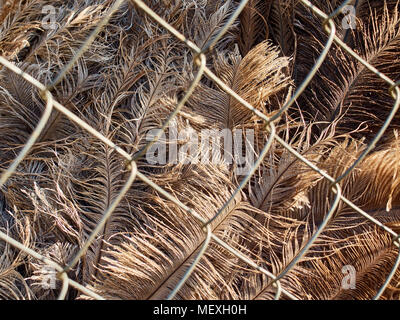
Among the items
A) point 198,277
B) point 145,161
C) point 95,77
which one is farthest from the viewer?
point 95,77

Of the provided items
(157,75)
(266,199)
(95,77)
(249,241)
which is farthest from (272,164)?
(95,77)

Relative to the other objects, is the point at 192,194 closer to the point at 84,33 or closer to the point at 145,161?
the point at 145,161

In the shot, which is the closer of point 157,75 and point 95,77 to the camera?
point 157,75

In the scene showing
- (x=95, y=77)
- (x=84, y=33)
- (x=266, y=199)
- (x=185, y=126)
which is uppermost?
(x=84, y=33)

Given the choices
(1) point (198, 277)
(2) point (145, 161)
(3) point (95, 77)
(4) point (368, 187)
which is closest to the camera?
(1) point (198, 277)

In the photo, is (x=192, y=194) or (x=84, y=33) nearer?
(x=192, y=194)

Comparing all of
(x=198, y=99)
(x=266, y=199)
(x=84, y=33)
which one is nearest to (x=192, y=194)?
(x=266, y=199)
